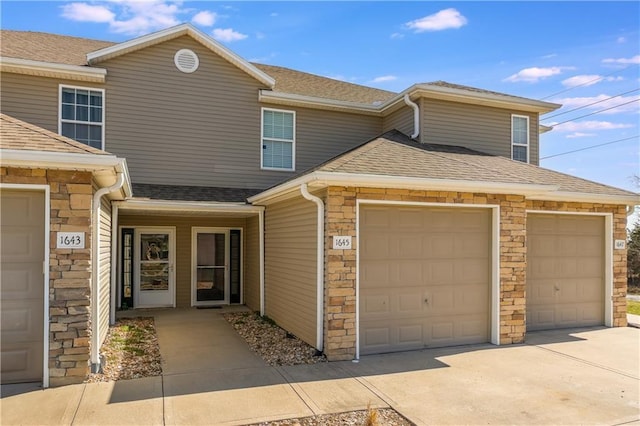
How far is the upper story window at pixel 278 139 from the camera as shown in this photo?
1140 centimetres

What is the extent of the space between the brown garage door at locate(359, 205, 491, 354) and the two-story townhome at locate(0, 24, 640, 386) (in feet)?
0.09

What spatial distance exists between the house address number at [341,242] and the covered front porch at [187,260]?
407cm

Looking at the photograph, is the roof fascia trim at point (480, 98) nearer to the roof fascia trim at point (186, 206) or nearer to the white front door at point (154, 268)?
the roof fascia trim at point (186, 206)

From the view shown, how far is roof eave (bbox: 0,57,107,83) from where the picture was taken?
926 cm

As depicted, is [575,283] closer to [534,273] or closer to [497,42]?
[534,273]

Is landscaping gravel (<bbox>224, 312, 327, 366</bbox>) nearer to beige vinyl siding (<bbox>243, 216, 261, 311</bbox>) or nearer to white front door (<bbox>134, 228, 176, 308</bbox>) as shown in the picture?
beige vinyl siding (<bbox>243, 216, 261, 311</bbox>)

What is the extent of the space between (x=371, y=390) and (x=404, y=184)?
118 inches

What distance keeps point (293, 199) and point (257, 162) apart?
11.1ft

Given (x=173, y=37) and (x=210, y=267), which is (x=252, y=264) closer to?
(x=210, y=267)

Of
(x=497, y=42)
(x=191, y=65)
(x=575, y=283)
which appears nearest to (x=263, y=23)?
(x=191, y=65)

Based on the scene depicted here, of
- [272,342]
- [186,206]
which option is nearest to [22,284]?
[272,342]

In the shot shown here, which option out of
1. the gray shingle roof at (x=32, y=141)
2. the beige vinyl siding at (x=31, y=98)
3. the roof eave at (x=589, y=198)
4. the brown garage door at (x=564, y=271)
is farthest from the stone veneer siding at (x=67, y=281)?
the brown garage door at (x=564, y=271)

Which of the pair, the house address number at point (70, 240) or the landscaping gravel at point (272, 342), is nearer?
the house address number at point (70, 240)

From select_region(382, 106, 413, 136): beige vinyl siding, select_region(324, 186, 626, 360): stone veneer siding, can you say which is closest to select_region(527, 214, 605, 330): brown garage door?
select_region(324, 186, 626, 360): stone veneer siding
